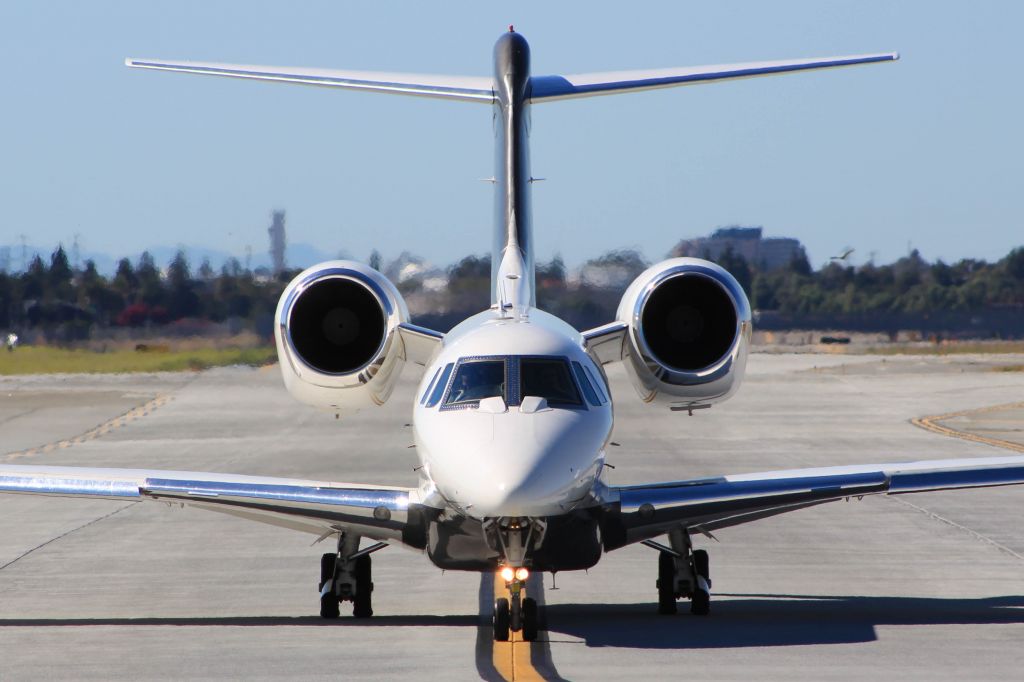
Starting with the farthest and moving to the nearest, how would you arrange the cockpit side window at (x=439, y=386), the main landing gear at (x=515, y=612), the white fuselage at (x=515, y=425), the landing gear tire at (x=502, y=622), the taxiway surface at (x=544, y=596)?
the cockpit side window at (x=439, y=386) < the landing gear tire at (x=502, y=622) < the main landing gear at (x=515, y=612) < the taxiway surface at (x=544, y=596) < the white fuselage at (x=515, y=425)

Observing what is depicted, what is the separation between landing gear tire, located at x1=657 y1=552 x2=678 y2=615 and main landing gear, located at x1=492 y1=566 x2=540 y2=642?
184 centimetres

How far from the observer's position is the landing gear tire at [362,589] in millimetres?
13594

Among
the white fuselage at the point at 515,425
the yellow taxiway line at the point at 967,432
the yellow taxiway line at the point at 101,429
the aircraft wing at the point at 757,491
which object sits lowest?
the yellow taxiway line at the point at 967,432

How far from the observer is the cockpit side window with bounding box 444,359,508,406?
12.2m

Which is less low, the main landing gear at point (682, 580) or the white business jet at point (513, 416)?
the white business jet at point (513, 416)

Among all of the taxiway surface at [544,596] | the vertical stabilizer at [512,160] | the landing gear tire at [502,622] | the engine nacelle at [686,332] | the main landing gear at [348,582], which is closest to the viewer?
the taxiway surface at [544,596]

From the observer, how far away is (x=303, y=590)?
1523 cm

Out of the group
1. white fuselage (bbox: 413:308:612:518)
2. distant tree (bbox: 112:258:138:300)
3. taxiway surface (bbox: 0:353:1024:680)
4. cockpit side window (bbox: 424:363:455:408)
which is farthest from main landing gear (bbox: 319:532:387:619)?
distant tree (bbox: 112:258:138:300)

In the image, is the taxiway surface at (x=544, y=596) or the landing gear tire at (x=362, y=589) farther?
the landing gear tire at (x=362, y=589)

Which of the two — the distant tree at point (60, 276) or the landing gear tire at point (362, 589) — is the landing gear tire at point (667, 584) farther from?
the distant tree at point (60, 276)

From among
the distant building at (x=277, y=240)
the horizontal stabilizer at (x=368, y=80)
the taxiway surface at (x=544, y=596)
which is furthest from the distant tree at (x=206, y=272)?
the horizontal stabilizer at (x=368, y=80)

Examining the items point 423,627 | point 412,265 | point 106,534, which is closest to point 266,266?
point 412,265

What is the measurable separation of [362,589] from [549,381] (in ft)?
8.90

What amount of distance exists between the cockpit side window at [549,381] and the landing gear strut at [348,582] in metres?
2.40
